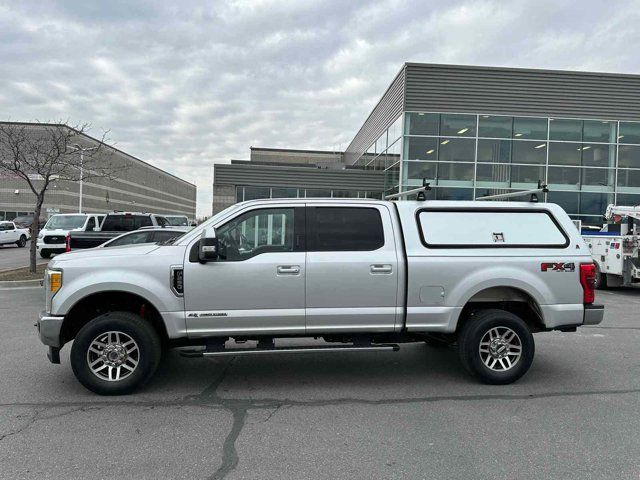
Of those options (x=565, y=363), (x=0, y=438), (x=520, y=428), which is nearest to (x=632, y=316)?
(x=565, y=363)

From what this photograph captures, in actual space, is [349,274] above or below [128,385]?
above

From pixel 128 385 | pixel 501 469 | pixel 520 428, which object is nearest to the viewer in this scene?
pixel 501 469

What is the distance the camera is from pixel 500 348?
16.7ft

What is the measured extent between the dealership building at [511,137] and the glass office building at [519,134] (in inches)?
1.8

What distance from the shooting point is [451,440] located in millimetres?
3756

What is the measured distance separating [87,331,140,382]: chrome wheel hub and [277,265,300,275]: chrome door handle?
1.55 m

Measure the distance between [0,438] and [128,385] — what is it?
113 centimetres

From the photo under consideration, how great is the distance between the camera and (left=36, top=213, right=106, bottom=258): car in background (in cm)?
1872

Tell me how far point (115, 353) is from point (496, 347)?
152 inches

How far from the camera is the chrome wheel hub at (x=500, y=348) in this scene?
5.08 m

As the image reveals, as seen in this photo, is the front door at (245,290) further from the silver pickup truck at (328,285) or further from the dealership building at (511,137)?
the dealership building at (511,137)

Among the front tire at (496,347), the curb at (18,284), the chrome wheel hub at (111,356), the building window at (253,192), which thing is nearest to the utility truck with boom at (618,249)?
the front tire at (496,347)

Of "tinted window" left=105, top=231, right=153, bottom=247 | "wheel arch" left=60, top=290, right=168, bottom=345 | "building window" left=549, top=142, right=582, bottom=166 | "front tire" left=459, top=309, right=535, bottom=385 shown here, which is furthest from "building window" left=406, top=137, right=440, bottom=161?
"wheel arch" left=60, top=290, right=168, bottom=345

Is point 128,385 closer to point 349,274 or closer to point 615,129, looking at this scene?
point 349,274
